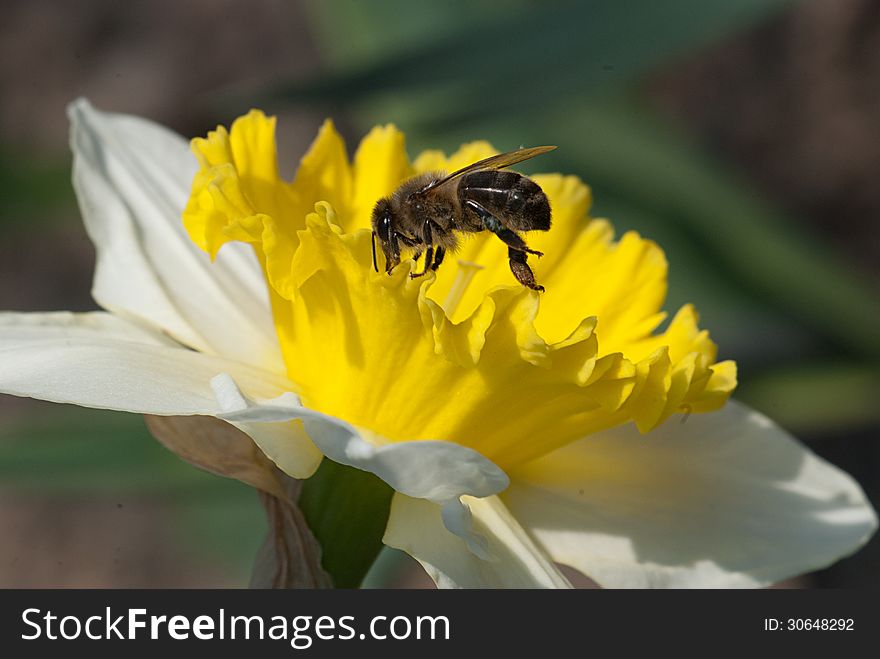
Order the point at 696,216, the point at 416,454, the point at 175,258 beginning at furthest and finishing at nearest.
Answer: the point at 696,216, the point at 175,258, the point at 416,454

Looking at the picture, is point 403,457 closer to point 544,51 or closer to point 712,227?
point 544,51

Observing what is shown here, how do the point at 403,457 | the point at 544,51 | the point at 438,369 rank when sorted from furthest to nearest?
the point at 544,51 → the point at 438,369 → the point at 403,457

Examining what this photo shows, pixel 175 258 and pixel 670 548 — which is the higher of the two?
pixel 175 258

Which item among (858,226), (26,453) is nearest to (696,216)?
(858,226)

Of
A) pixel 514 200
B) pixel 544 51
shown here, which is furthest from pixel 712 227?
pixel 514 200

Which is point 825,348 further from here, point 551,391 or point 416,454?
point 416,454

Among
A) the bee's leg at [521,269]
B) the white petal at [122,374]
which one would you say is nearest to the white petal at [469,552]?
the white petal at [122,374]
